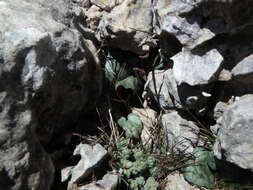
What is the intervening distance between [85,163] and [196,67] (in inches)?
41.8

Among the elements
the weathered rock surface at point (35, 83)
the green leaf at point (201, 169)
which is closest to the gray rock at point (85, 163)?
the weathered rock surface at point (35, 83)

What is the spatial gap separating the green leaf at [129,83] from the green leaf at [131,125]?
234mm

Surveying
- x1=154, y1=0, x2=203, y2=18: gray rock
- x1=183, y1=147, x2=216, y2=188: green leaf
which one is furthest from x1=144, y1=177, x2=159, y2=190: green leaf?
x1=154, y1=0, x2=203, y2=18: gray rock

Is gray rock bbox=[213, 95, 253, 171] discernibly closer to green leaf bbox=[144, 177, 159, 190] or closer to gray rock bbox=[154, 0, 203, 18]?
green leaf bbox=[144, 177, 159, 190]

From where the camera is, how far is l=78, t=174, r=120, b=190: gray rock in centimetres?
306

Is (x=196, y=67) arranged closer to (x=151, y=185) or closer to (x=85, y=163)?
(x=151, y=185)

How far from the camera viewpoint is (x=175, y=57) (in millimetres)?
3365

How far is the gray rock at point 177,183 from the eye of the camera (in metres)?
3.30

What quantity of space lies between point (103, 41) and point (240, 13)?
1.18m

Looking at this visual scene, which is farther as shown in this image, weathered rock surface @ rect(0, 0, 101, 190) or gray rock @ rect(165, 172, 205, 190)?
gray rock @ rect(165, 172, 205, 190)

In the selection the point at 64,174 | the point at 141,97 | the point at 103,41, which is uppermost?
the point at 103,41

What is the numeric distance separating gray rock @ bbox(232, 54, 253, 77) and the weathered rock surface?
1.08m

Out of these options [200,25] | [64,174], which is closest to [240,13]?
[200,25]

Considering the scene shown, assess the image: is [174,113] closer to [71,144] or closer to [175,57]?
[175,57]
